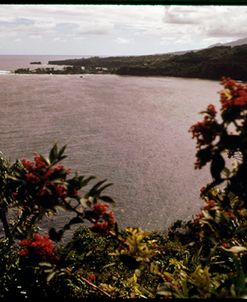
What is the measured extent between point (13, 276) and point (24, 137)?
45260 mm

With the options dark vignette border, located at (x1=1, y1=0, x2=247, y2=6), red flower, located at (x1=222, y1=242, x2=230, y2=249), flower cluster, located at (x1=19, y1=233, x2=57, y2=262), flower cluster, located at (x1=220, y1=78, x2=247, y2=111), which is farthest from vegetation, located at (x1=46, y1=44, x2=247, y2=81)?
dark vignette border, located at (x1=1, y1=0, x2=247, y2=6)

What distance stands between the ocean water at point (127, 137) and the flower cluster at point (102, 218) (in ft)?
4.69

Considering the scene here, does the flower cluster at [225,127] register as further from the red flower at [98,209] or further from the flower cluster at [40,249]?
the flower cluster at [40,249]

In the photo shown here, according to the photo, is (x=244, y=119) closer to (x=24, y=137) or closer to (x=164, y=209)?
(x=164, y=209)

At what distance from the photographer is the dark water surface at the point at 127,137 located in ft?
103

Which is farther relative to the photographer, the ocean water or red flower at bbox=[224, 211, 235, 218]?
the ocean water

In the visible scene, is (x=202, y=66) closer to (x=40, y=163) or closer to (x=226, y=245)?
(x=226, y=245)

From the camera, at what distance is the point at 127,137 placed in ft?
183

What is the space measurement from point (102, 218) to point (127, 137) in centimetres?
5243

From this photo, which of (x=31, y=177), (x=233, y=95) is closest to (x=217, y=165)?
(x=233, y=95)

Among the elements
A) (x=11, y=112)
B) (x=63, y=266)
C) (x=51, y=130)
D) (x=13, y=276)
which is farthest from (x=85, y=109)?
(x=63, y=266)

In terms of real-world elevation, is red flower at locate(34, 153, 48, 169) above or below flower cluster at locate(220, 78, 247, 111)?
below

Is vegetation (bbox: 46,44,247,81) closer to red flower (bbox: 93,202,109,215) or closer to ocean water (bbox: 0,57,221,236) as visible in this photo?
ocean water (bbox: 0,57,221,236)

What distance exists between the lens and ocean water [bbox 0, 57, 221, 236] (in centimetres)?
3122
